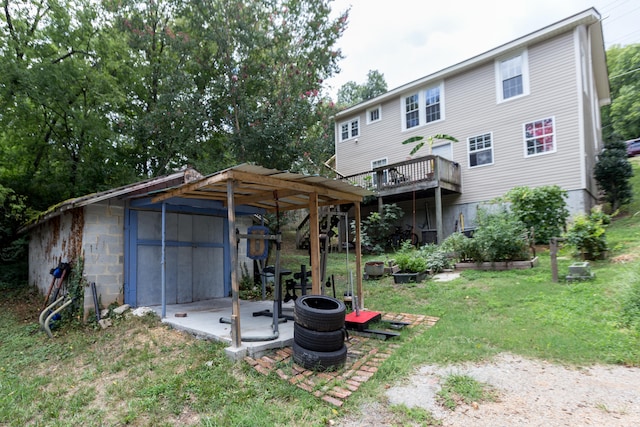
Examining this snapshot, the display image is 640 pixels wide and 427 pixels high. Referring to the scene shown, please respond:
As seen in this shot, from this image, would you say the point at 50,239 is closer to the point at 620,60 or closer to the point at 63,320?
the point at 63,320

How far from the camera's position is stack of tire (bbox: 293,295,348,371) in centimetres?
360

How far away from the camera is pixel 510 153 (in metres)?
11.6

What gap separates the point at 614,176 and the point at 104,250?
1437 centimetres

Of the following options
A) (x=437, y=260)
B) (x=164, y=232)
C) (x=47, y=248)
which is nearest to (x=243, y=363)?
(x=164, y=232)

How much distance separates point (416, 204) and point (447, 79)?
16.4 ft

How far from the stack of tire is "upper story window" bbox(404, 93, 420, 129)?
1201 centimetres

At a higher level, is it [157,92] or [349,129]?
[349,129]

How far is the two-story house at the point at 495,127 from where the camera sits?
34.3ft

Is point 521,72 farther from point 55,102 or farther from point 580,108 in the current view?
point 55,102

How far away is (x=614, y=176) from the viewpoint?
1110 centimetres

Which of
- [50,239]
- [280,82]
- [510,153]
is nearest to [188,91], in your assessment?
Result: [280,82]

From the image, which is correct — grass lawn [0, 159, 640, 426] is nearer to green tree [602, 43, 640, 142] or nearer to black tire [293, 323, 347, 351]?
black tire [293, 323, 347, 351]

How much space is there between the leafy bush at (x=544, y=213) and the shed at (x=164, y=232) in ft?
19.5

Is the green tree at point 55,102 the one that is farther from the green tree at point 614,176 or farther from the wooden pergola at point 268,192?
the green tree at point 614,176
